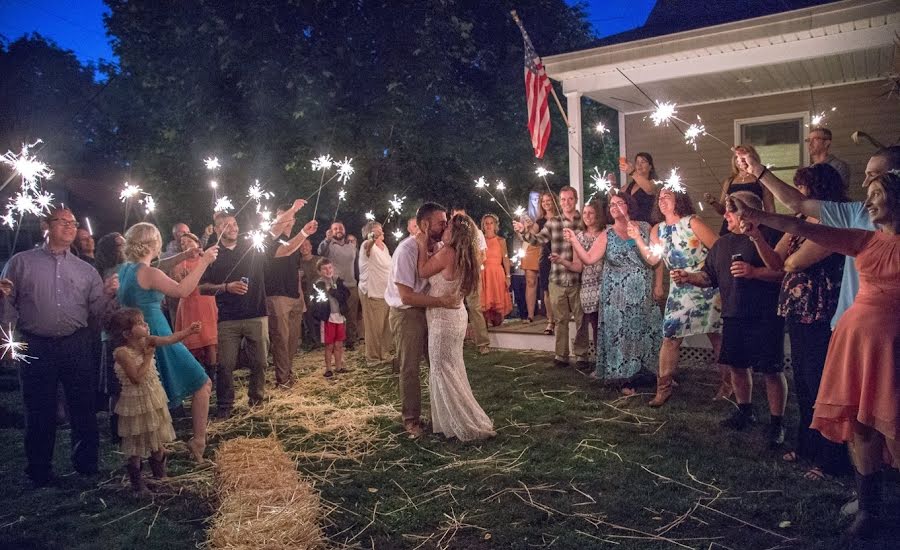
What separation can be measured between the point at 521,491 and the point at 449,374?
147 centimetres

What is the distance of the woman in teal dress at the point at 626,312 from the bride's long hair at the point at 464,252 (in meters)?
2.05

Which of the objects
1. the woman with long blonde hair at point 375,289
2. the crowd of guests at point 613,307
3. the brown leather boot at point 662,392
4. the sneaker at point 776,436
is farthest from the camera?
the woman with long blonde hair at point 375,289

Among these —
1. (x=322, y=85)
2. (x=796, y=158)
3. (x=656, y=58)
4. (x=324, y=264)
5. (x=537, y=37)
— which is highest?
(x=537, y=37)

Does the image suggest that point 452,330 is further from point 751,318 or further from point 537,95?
point 537,95

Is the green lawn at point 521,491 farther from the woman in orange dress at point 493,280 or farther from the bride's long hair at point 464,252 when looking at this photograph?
the woman in orange dress at point 493,280

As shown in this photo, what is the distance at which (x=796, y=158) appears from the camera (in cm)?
1098

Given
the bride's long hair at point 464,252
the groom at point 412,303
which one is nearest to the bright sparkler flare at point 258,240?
the groom at point 412,303

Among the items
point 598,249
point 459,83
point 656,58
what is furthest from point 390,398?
point 459,83

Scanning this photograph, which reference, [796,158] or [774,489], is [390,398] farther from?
[796,158]

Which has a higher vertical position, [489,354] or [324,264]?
[324,264]

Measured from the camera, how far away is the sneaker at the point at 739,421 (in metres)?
5.65

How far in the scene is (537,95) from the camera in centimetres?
1016

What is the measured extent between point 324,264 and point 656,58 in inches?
225

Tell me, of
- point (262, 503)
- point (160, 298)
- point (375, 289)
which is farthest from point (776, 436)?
point (375, 289)
